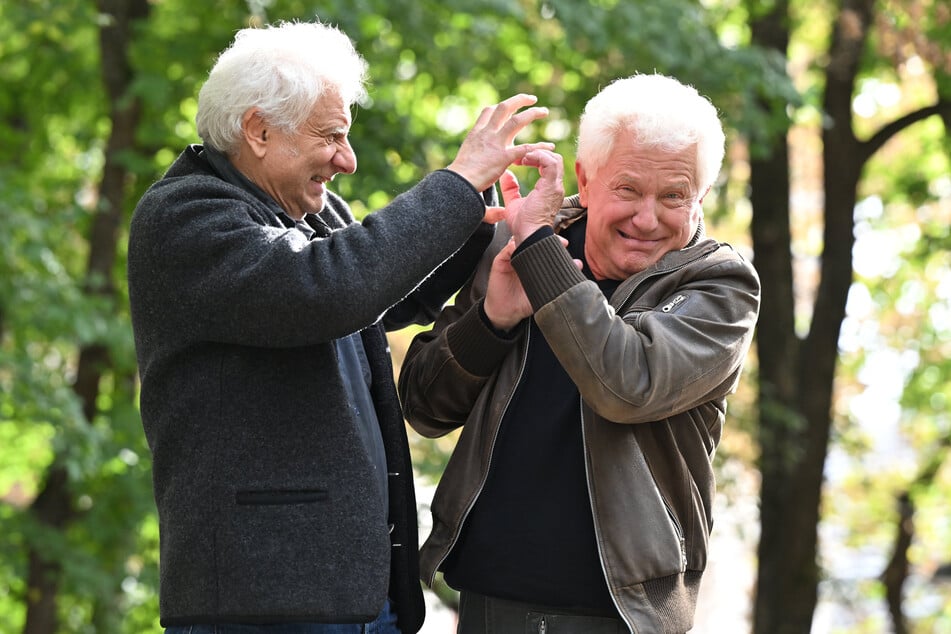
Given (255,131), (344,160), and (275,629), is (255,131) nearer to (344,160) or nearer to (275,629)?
(344,160)

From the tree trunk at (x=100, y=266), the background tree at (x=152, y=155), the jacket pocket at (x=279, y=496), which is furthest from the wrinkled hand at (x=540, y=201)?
the tree trunk at (x=100, y=266)

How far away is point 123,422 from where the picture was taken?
6227 millimetres

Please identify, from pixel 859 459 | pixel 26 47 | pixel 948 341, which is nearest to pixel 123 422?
pixel 26 47

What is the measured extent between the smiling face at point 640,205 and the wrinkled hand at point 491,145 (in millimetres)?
196

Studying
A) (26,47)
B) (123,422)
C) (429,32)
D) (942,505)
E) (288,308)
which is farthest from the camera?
(942,505)

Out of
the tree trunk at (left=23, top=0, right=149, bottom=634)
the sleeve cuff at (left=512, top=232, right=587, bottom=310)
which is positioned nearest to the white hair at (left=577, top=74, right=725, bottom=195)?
the sleeve cuff at (left=512, top=232, right=587, bottom=310)

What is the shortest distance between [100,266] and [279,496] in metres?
4.92

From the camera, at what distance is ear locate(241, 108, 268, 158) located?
2.18m

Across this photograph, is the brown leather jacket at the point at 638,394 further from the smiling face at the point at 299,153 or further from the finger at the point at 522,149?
the smiling face at the point at 299,153

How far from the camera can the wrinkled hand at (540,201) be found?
7.37 feet

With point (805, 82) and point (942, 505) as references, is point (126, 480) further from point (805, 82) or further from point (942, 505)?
point (942, 505)

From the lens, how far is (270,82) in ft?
7.09

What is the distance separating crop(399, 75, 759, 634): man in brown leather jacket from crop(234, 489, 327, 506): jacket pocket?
345 millimetres

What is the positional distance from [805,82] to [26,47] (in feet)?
19.6
